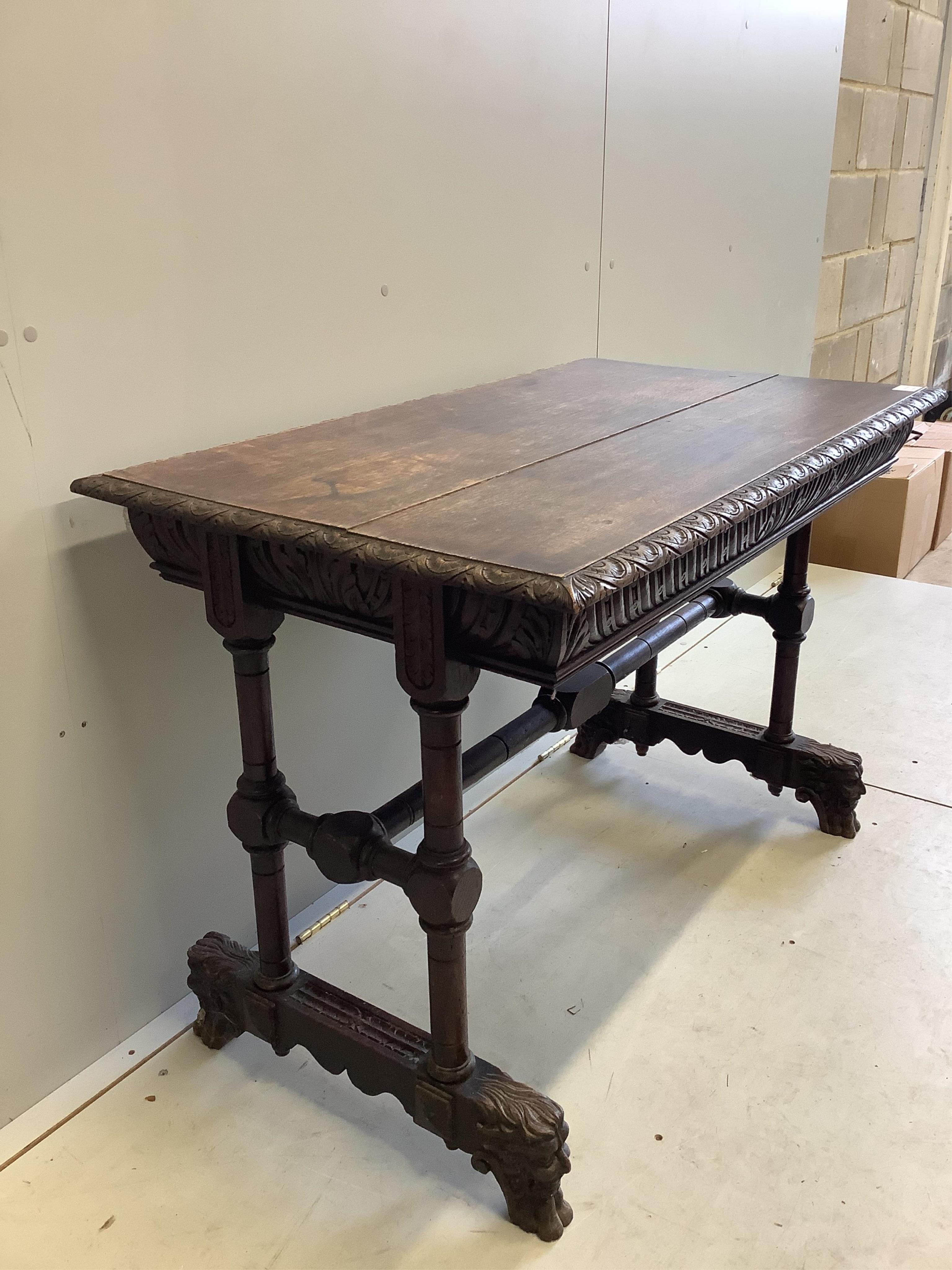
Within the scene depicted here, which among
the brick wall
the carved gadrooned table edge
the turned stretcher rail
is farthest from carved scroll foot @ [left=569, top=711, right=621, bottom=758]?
the brick wall

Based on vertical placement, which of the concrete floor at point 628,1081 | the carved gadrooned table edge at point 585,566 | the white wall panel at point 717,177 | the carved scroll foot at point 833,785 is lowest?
Result: the concrete floor at point 628,1081

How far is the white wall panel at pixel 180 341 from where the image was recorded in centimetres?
129

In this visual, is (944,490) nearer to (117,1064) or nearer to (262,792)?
(262,792)

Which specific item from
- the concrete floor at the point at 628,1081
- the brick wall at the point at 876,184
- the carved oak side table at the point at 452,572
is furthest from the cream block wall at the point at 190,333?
the brick wall at the point at 876,184

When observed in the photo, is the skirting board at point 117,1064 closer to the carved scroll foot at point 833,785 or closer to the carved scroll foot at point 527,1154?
the carved scroll foot at point 527,1154

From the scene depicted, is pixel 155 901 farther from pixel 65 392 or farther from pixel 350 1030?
pixel 65 392

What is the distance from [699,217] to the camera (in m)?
2.64

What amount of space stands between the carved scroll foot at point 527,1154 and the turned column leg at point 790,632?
3.37 feet

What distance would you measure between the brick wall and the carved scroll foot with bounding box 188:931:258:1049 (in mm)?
2924

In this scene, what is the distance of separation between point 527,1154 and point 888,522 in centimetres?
279

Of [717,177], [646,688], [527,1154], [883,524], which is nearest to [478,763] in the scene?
[527,1154]

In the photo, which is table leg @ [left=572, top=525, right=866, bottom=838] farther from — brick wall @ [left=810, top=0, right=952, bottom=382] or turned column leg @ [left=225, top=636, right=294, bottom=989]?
brick wall @ [left=810, top=0, right=952, bottom=382]

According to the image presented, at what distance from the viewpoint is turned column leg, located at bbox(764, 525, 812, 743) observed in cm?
209

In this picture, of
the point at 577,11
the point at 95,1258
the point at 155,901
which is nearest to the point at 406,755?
the point at 155,901
